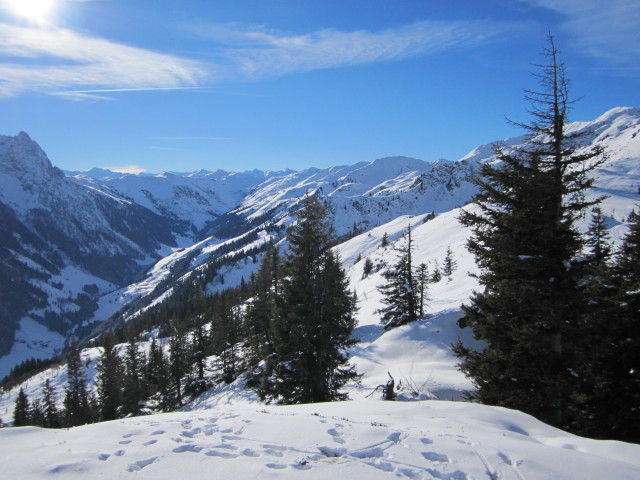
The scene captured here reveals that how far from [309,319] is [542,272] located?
31.4 ft

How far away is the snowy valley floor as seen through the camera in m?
5.50

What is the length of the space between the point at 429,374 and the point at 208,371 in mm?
31838

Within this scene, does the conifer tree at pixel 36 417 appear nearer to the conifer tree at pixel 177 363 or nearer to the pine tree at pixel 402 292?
the conifer tree at pixel 177 363

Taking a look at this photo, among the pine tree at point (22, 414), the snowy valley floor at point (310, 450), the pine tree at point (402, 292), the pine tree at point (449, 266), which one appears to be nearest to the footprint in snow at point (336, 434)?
the snowy valley floor at point (310, 450)

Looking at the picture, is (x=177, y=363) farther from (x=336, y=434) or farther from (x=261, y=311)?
(x=336, y=434)

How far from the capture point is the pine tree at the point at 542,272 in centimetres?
1022

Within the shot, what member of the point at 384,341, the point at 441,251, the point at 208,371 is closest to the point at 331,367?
the point at 384,341

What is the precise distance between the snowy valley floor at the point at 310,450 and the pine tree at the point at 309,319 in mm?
7880

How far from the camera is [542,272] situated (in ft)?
34.4

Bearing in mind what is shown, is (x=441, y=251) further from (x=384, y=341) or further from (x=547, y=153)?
(x=547, y=153)

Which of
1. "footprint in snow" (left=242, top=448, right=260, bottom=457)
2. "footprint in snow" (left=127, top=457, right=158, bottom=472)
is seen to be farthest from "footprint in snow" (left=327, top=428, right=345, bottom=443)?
"footprint in snow" (left=127, top=457, right=158, bottom=472)

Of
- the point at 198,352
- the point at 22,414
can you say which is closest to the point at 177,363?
the point at 198,352

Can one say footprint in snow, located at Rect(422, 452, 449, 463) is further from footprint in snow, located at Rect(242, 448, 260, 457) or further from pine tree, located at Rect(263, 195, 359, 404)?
pine tree, located at Rect(263, 195, 359, 404)

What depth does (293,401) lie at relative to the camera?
54.8 feet
